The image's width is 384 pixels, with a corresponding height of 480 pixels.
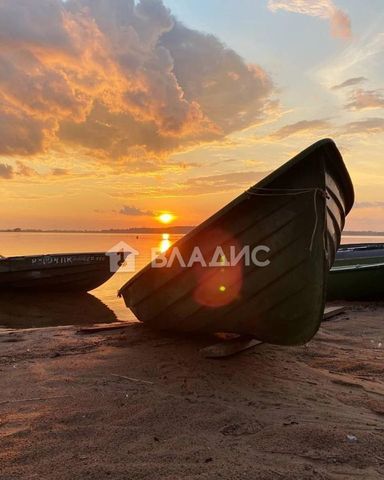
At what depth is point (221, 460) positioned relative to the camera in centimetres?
260

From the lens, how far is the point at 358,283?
11109 mm

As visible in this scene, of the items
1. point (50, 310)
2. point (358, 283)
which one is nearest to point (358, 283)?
point (358, 283)

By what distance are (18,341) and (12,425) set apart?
3.58m

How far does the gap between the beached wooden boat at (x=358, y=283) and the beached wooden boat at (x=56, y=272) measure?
26.8 ft

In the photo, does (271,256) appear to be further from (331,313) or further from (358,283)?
(358,283)

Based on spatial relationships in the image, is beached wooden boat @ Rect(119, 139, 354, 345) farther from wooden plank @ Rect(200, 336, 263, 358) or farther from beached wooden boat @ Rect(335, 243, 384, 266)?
beached wooden boat @ Rect(335, 243, 384, 266)

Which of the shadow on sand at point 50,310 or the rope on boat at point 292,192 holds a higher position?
the rope on boat at point 292,192

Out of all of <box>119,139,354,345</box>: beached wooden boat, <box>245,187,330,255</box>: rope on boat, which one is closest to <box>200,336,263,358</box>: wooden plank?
<box>119,139,354,345</box>: beached wooden boat

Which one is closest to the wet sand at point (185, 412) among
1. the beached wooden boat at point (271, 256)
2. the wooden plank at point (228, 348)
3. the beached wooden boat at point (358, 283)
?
the wooden plank at point (228, 348)

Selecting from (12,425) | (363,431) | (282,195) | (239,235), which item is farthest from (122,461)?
(282,195)

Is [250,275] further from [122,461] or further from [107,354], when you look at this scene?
[122,461]

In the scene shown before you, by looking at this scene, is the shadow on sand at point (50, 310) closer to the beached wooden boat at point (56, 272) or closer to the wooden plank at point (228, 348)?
the beached wooden boat at point (56, 272)

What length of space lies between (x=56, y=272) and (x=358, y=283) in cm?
982

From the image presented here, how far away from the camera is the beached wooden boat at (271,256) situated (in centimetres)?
422
